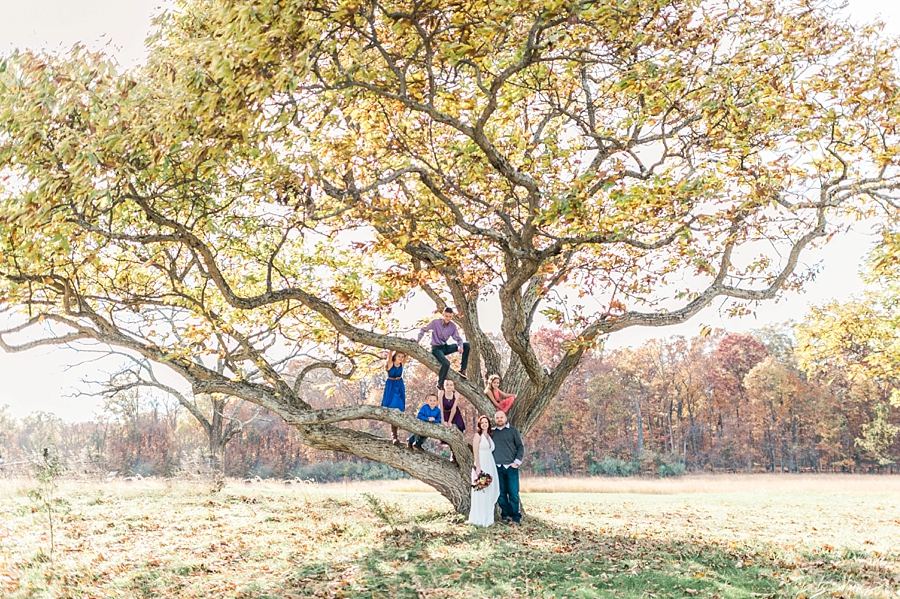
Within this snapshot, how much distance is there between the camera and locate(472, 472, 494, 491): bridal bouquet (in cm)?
1162

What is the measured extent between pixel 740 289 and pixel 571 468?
3605cm

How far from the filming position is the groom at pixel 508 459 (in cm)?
1199

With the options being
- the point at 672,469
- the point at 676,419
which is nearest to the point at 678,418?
the point at 676,419

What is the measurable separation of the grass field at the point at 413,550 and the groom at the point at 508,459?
2.55 feet

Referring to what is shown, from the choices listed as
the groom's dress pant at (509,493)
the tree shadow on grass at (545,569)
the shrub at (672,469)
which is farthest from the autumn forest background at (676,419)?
Result: the tree shadow on grass at (545,569)

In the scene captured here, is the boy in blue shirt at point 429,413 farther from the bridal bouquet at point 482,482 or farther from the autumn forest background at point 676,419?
the autumn forest background at point 676,419

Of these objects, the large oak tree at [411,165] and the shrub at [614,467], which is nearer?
the large oak tree at [411,165]

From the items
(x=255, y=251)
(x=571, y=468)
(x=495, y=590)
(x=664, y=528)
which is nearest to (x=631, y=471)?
(x=571, y=468)

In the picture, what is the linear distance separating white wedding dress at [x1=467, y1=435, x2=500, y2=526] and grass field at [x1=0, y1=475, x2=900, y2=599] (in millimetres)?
334

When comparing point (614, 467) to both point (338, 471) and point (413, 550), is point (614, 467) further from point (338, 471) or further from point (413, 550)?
point (413, 550)

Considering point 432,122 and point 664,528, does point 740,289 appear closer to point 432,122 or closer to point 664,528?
point 664,528

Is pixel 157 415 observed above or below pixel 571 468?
above

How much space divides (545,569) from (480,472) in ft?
11.7

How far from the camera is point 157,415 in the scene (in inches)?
2287
